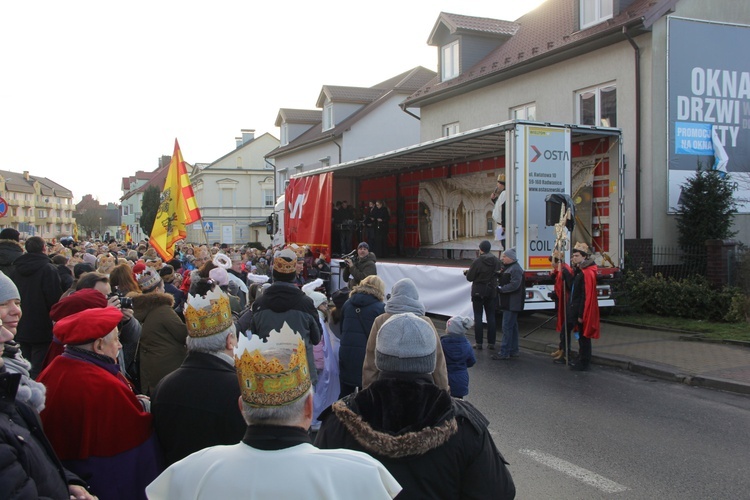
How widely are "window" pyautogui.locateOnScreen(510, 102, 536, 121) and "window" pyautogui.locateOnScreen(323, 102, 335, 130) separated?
1695 centimetres

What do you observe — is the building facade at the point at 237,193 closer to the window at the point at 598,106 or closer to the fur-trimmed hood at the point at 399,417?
the window at the point at 598,106

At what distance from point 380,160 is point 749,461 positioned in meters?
13.6

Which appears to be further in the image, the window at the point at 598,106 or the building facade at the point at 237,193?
the building facade at the point at 237,193

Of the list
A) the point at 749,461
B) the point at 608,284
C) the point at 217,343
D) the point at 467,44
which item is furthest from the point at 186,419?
the point at 467,44

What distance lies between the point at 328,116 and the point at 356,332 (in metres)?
31.8

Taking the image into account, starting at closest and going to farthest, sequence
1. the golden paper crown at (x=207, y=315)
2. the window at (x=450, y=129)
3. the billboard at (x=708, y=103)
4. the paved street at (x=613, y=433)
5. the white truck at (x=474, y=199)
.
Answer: the golden paper crown at (x=207, y=315) < the paved street at (x=613, y=433) < the white truck at (x=474, y=199) < the billboard at (x=708, y=103) < the window at (x=450, y=129)

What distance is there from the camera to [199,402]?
3.13 m

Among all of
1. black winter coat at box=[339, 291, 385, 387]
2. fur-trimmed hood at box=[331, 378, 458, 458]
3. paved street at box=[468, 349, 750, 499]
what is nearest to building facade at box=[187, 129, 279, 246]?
paved street at box=[468, 349, 750, 499]

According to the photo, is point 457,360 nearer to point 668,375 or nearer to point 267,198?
point 668,375

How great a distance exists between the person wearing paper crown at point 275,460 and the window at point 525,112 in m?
18.5

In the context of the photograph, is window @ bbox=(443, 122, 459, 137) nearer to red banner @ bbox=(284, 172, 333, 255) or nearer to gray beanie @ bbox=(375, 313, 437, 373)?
red banner @ bbox=(284, 172, 333, 255)

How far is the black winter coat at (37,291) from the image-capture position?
666 cm

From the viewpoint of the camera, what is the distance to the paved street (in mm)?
5266

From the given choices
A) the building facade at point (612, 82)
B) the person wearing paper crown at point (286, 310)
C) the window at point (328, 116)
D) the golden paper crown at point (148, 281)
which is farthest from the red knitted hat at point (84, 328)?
the window at point (328, 116)
